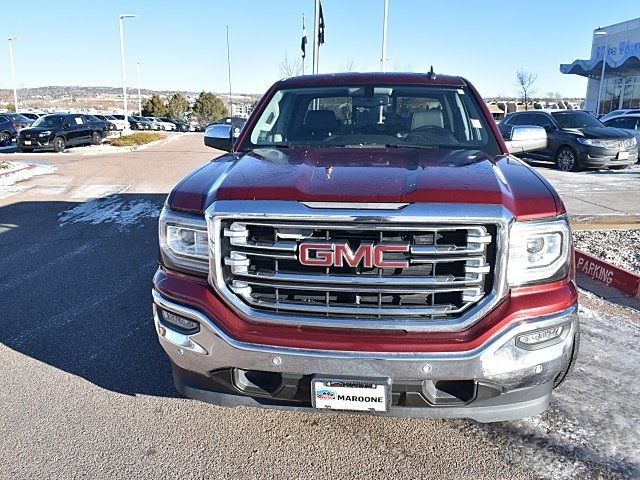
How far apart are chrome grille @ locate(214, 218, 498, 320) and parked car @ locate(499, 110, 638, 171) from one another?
38.4 feet

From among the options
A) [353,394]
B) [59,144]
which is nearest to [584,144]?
[353,394]

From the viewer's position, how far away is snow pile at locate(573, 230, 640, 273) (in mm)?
5793

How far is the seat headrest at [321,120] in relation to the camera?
3.89 m

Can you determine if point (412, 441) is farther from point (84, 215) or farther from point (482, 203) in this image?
point (84, 215)

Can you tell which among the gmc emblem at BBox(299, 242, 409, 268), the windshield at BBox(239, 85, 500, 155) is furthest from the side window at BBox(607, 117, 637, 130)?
the gmc emblem at BBox(299, 242, 409, 268)

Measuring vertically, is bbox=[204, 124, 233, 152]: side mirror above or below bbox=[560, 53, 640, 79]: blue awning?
below

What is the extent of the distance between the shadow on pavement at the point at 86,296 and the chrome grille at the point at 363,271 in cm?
135

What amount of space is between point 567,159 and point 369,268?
13475 millimetres

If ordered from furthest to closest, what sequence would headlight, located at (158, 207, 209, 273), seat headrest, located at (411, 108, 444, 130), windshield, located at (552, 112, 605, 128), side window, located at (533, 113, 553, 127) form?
side window, located at (533, 113, 553, 127)
windshield, located at (552, 112, 605, 128)
seat headrest, located at (411, 108, 444, 130)
headlight, located at (158, 207, 209, 273)

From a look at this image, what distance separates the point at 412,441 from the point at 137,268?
388 cm

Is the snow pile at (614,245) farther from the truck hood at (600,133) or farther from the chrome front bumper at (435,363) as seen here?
the truck hood at (600,133)

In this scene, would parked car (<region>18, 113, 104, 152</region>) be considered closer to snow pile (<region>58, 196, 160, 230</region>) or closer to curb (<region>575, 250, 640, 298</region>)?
snow pile (<region>58, 196, 160, 230</region>)

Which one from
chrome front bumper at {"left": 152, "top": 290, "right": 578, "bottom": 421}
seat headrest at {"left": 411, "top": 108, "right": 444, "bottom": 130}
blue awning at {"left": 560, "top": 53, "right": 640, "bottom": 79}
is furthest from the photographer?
blue awning at {"left": 560, "top": 53, "right": 640, "bottom": 79}

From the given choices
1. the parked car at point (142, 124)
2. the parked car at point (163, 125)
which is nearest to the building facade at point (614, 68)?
the parked car at point (163, 125)
